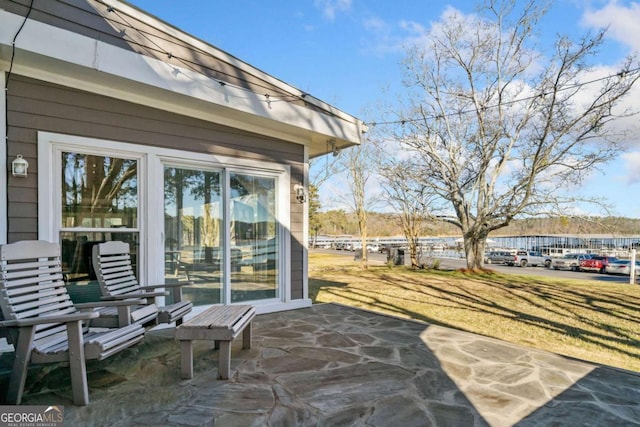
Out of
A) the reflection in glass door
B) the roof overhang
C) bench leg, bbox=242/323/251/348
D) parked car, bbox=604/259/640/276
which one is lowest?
parked car, bbox=604/259/640/276

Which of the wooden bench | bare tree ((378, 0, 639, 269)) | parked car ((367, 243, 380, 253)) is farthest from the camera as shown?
parked car ((367, 243, 380, 253))

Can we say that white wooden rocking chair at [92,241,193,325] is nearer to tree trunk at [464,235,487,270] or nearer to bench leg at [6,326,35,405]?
bench leg at [6,326,35,405]

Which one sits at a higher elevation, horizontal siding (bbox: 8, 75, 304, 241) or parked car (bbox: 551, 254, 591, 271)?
horizontal siding (bbox: 8, 75, 304, 241)

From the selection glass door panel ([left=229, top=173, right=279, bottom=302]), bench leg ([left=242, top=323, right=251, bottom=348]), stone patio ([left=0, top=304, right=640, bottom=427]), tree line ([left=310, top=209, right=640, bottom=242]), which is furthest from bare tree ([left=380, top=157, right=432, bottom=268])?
bench leg ([left=242, top=323, right=251, bottom=348])

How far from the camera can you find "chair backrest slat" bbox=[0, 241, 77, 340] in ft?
7.83

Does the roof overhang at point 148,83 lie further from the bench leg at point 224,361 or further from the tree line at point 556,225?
the tree line at point 556,225

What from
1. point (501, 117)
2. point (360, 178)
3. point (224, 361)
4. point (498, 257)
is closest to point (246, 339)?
point (224, 361)

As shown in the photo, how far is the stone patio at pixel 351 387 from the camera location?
6.93ft

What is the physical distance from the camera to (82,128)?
11.3 feet

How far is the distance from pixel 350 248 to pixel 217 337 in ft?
105

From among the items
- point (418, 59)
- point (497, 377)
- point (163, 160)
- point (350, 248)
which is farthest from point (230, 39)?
point (350, 248)

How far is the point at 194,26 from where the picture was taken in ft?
29.6

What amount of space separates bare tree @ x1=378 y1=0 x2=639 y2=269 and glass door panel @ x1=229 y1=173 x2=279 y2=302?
11.1 m

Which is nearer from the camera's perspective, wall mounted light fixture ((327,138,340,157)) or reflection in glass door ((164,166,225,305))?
reflection in glass door ((164,166,225,305))
